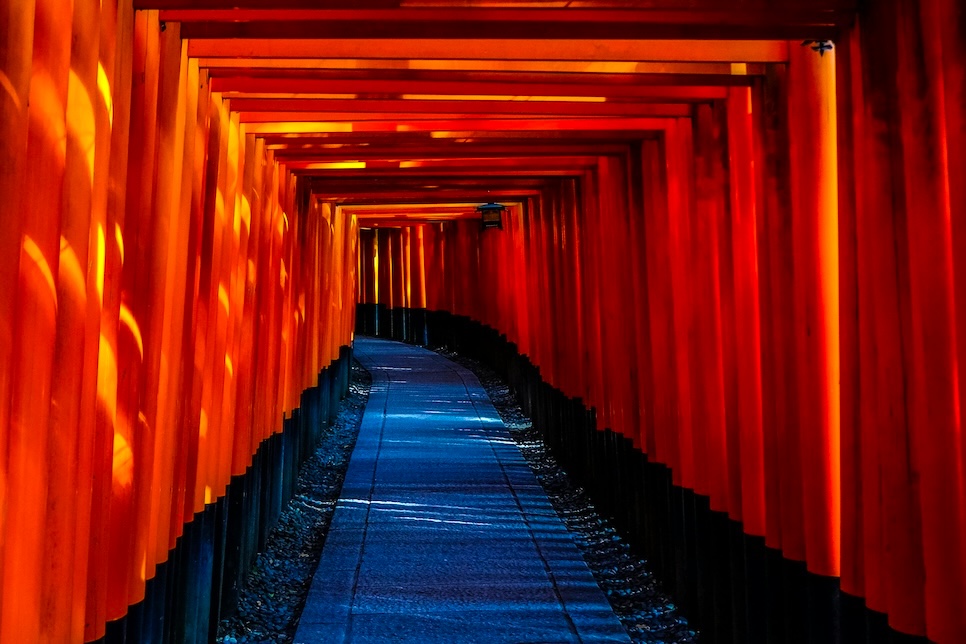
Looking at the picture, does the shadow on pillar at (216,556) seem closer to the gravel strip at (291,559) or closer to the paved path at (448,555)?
the gravel strip at (291,559)

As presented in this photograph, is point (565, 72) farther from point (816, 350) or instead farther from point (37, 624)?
point (37, 624)

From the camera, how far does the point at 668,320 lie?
6641mm

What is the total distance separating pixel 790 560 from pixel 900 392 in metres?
1.35

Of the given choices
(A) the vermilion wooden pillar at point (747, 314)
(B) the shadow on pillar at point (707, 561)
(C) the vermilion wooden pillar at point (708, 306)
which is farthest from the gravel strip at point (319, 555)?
(A) the vermilion wooden pillar at point (747, 314)

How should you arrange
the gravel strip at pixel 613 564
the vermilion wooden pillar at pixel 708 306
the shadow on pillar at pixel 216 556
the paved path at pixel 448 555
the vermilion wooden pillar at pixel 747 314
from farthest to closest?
the gravel strip at pixel 613 564
the paved path at pixel 448 555
the vermilion wooden pillar at pixel 708 306
the vermilion wooden pillar at pixel 747 314
the shadow on pillar at pixel 216 556

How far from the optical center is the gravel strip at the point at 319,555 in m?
6.21

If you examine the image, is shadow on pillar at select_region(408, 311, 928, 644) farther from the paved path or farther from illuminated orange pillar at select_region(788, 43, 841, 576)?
the paved path

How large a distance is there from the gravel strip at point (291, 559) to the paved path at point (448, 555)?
0.20 m

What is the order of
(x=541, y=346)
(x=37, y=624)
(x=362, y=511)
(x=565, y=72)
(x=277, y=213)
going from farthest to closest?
(x=541, y=346) → (x=362, y=511) → (x=277, y=213) → (x=565, y=72) → (x=37, y=624)

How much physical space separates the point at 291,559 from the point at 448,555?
53.9 inches

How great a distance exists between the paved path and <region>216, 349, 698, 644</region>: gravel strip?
0.19 meters

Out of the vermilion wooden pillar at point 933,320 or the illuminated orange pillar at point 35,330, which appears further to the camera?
the vermilion wooden pillar at point 933,320

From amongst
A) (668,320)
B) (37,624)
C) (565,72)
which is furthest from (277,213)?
(37,624)

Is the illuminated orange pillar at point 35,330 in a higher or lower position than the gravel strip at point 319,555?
higher
